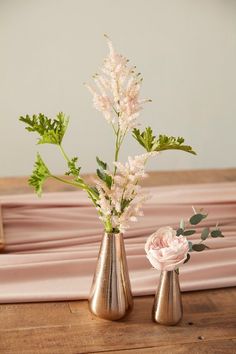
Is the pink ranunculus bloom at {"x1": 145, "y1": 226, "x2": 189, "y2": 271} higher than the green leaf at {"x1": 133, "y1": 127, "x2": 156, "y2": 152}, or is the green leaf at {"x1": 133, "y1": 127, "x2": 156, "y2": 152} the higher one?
the green leaf at {"x1": 133, "y1": 127, "x2": 156, "y2": 152}

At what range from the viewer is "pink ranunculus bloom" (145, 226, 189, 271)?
1.74 meters

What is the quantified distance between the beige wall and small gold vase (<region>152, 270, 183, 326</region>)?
8.62 ft

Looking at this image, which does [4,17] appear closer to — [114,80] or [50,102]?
[50,102]

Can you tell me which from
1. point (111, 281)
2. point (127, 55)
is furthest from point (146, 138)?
point (127, 55)

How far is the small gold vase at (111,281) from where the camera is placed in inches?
71.0

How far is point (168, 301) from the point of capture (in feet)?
5.90

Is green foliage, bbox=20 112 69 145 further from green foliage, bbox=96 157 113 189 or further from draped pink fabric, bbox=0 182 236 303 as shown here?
draped pink fabric, bbox=0 182 236 303

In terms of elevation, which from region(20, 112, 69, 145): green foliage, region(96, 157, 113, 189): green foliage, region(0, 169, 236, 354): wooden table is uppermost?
region(20, 112, 69, 145): green foliage

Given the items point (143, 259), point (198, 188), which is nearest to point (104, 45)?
point (198, 188)

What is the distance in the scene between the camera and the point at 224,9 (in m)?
4.47

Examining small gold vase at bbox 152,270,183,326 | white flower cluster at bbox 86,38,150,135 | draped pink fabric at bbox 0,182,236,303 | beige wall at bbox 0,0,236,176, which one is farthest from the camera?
beige wall at bbox 0,0,236,176

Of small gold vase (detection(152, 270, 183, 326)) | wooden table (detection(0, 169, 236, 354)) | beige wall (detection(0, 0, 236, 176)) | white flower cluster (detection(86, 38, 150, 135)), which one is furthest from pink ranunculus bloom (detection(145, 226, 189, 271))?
beige wall (detection(0, 0, 236, 176))

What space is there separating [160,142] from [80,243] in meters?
0.78

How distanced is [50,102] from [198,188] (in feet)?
5.40
